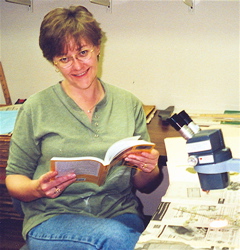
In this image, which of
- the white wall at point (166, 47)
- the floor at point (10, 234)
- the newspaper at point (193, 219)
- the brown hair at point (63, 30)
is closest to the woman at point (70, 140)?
the brown hair at point (63, 30)

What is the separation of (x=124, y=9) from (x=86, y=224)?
4.32 feet

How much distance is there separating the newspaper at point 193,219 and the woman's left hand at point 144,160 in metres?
0.09

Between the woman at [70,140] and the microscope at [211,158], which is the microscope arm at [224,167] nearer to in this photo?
the microscope at [211,158]

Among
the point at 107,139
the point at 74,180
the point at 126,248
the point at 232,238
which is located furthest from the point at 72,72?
the point at 232,238

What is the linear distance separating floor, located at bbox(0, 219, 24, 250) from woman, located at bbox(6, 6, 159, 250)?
102cm

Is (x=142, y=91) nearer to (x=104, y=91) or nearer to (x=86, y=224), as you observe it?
(x=104, y=91)

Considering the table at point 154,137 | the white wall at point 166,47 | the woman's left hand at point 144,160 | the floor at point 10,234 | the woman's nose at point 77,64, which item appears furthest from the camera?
the floor at point 10,234

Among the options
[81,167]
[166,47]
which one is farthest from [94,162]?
[166,47]

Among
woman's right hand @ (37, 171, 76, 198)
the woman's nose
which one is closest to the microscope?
woman's right hand @ (37, 171, 76, 198)

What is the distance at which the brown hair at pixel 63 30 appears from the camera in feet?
4.30

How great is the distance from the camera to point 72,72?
1.35 m

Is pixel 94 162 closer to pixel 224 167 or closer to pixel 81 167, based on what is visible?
pixel 81 167

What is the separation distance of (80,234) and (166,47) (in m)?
1.25

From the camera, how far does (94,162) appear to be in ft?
3.65
